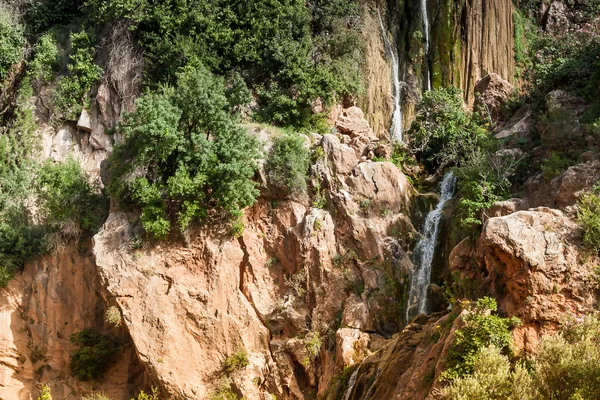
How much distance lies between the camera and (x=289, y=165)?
24.9 meters

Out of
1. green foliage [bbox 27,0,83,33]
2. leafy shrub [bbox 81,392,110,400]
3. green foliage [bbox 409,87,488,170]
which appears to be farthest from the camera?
green foliage [bbox 27,0,83,33]

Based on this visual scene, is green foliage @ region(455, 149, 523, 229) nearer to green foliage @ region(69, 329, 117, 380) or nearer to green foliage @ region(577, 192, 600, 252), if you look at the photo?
green foliage @ region(577, 192, 600, 252)

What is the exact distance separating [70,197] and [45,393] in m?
7.54

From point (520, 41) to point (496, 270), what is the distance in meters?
20.0

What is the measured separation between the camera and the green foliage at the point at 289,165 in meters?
24.9

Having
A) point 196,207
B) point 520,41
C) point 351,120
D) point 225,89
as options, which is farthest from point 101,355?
point 520,41

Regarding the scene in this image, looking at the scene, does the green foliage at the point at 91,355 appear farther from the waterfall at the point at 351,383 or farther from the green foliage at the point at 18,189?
the waterfall at the point at 351,383

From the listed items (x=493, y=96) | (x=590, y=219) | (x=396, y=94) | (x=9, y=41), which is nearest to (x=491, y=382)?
Result: (x=590, y=219)

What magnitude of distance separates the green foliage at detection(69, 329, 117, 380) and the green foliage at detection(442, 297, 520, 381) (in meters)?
14.8

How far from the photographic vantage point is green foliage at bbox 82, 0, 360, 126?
28.5 m

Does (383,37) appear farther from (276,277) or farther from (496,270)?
(496,270)

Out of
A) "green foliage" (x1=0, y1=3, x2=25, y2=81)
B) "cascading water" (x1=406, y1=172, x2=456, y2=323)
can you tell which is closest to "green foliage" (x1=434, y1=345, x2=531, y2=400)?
"cascading water" (x1=406, y1=172, x2=456, y2=323)

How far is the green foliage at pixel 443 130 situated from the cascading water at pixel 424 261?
1.81 meters

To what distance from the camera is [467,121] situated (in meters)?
27.9
